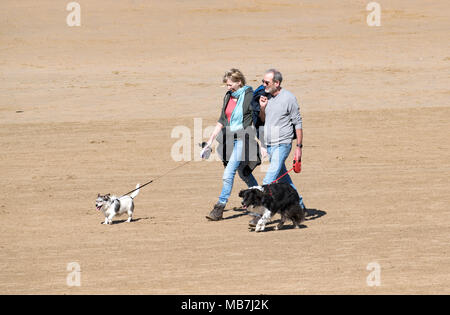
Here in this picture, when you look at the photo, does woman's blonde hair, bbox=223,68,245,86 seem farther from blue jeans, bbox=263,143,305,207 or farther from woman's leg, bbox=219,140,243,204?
blue jeans, bbox=263,143,305,207

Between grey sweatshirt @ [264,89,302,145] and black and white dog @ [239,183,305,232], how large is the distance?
Answer: 64cm

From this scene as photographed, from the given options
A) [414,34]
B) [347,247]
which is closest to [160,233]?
[347,247]

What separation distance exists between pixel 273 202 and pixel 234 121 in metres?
1.37

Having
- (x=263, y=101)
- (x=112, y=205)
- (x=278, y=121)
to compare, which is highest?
(x=263, y=101)

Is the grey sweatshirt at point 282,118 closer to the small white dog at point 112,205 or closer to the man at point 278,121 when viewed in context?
the man at point 278,121

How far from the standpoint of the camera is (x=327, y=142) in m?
18.4

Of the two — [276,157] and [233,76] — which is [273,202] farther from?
[233,76]

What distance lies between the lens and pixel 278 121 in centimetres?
1031

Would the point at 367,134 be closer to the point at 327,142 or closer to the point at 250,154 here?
the point at 327,142

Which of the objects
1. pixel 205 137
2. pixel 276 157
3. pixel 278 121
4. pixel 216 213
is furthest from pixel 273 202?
pixel 205 137

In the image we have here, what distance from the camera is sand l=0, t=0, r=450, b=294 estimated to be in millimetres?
8641

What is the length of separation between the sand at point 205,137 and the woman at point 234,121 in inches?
21.6

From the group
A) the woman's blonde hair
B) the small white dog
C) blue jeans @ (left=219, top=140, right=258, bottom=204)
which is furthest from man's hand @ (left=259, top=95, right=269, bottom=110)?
the small white dog

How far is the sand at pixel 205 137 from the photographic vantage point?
28.3 ft
